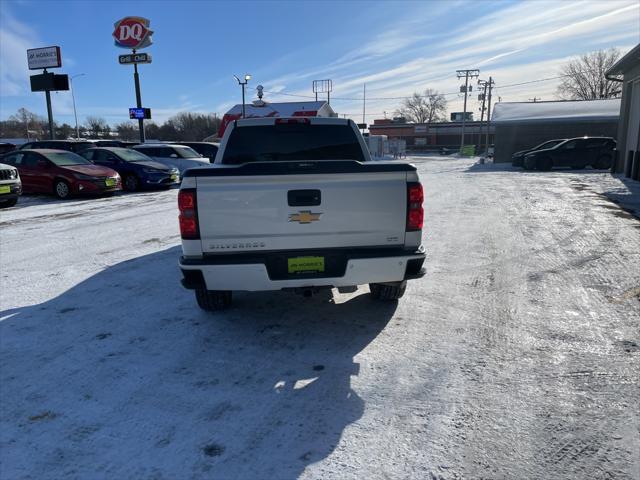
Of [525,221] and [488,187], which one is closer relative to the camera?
[525,221]

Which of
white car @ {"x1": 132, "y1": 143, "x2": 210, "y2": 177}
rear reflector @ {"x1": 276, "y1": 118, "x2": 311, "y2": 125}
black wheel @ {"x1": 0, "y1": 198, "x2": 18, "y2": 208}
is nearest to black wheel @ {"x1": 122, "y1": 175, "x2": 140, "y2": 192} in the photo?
white car @ {"x1": 132, "y1": 143, "x2": 210, "y2": 177}

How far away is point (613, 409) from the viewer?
114 inches

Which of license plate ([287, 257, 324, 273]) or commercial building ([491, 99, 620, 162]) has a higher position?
commercial building ([491, 99, 620, 162])

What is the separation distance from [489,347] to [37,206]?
13100 mm

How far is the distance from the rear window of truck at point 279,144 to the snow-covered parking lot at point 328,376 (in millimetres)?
1606

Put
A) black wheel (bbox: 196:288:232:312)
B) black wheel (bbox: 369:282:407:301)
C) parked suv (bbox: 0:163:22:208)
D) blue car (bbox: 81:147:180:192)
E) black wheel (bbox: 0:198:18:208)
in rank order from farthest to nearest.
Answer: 1. blue car (bbox: 81:147:180:192)
2. black wheel (bbox: 0:198:18:208)
3. parked suv (bbox: 0:163:22:208)
4. black wheel (bbox: 369:282:407:301)
5. black wheel (bbox: 196:288:232:312)

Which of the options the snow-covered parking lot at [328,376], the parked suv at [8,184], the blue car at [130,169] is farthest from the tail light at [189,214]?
the blue car at [130,169]

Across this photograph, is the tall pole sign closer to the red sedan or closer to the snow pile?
the red sedan

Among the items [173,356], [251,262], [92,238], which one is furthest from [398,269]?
[92,238]

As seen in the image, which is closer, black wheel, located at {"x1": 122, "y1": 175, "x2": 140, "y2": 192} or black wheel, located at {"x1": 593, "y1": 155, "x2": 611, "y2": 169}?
black wheel, located at {"x1": 122, "y1": 175, "x2": 140, "y2": 192}

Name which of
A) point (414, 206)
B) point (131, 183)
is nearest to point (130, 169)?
point (131, 183)

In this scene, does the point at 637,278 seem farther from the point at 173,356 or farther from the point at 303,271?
the point at 173,356

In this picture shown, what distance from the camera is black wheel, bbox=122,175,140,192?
638 inches

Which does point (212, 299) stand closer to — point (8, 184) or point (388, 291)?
point (388, 291)
